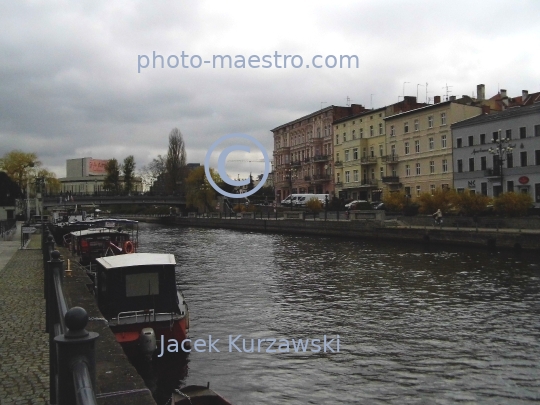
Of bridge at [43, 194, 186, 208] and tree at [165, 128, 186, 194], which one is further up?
tree at [165, 128, 186, 194]

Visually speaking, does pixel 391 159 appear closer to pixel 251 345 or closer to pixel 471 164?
pixel 471 164

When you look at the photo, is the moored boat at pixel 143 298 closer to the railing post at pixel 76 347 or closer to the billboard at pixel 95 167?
the railing post at pixel 76 347

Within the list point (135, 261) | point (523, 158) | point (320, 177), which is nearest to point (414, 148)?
point (523, 158)

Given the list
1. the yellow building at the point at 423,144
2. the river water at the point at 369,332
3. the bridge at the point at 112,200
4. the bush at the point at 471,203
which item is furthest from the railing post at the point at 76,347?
the bridge at the point at 112,200

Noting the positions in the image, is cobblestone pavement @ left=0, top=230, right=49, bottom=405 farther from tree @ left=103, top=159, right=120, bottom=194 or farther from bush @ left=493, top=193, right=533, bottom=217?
tree @ left=103, top=159, right=120, bottom=194

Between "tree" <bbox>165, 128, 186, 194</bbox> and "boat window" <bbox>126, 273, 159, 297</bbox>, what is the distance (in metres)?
98.1

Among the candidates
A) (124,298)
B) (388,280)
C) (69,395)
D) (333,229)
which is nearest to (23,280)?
(124,298)

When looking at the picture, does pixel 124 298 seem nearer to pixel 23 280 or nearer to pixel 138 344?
pixel 138 344

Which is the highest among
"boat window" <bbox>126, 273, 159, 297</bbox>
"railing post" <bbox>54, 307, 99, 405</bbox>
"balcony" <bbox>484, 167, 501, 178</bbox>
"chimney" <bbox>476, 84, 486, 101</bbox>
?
"chimney" <bbox>476, 84, 486, 101</bbox>

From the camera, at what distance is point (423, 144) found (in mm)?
69000

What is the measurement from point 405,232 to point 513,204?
345 inches

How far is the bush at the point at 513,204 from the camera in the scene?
4234 centimetres

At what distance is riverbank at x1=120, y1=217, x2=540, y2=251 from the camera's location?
36.8 metres

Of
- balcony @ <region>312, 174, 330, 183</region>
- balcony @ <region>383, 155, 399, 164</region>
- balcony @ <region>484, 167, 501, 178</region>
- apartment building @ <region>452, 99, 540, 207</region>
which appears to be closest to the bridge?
balcony @ <region>312, 174, 330, 183</region>
